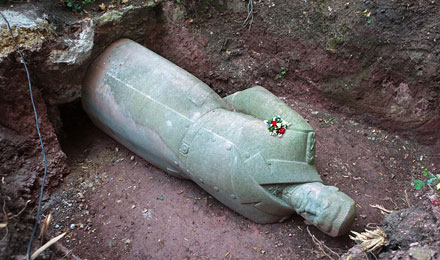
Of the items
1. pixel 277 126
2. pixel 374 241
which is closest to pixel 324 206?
pixel 374 241

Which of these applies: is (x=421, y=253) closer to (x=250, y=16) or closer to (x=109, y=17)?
(x=250, y=16)

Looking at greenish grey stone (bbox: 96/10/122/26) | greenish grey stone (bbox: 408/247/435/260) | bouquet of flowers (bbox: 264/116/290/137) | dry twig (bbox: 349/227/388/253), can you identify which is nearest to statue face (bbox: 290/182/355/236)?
dry twig (bbox: 349/227/388/253)

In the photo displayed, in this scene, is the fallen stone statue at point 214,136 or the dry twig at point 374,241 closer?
the dry twig at point 374,241

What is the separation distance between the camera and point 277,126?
290 centimetres

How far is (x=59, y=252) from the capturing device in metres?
2.20

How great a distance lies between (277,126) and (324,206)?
0.68 meters

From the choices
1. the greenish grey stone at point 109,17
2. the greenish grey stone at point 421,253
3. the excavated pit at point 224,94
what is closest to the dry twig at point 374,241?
the greenish grey stone at point 421,253

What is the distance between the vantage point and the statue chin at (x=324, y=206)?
8.71ft

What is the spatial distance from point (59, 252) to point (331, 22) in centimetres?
321

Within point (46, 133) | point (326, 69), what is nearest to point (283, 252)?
point (326, 69)

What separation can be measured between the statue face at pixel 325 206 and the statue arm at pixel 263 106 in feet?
1.59

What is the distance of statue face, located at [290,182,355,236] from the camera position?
2654 mm

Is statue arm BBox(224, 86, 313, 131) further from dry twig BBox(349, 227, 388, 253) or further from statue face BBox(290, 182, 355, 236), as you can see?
dry twig BBox(349, 227, 388, 253)

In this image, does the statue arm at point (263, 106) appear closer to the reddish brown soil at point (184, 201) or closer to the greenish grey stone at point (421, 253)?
the reddish brown soil at point (184, 201)
